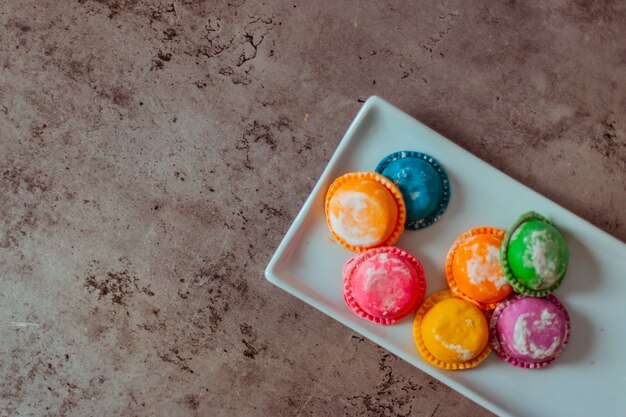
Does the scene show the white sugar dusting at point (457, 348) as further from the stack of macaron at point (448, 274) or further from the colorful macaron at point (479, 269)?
the colorful macaron at point (479, 269)

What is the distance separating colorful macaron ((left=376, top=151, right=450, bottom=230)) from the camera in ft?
4.60

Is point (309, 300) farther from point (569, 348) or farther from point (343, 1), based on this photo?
point (343, 1)

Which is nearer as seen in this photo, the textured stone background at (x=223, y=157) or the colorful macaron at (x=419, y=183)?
the colorful macaron at (x=419, y=183)

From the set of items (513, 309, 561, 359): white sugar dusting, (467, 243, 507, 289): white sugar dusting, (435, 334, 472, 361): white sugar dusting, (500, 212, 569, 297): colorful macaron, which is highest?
(500, 212, 569, 297): colorful macaron

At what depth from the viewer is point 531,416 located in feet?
4.67

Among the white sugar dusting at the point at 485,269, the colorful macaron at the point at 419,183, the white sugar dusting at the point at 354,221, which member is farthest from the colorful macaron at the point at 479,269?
the white sugar dusting at the point at 354,221

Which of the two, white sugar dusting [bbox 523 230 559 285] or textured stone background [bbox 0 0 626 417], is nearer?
white sugar dusting [bbox 523 230 559 285]

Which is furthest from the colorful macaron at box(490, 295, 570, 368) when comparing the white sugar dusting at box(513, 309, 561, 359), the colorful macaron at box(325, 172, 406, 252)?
the colorful macaron at box(325, 172, 406, 252)

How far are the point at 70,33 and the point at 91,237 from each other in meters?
0.59

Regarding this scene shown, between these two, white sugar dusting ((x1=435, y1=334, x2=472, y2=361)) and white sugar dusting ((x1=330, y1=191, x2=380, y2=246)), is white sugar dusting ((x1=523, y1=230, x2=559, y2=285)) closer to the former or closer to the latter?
white sugar dusting ((x1=435, y1=334, x2=472, y2=361))

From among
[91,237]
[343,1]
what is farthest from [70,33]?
[343,1]

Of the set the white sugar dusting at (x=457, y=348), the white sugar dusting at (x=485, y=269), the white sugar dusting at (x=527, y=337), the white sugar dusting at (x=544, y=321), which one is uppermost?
the white sugar dusting at (x=485, y=269)

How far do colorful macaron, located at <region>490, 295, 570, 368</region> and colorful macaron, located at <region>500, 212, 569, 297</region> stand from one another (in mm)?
37

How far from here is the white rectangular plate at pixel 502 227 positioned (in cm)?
141
